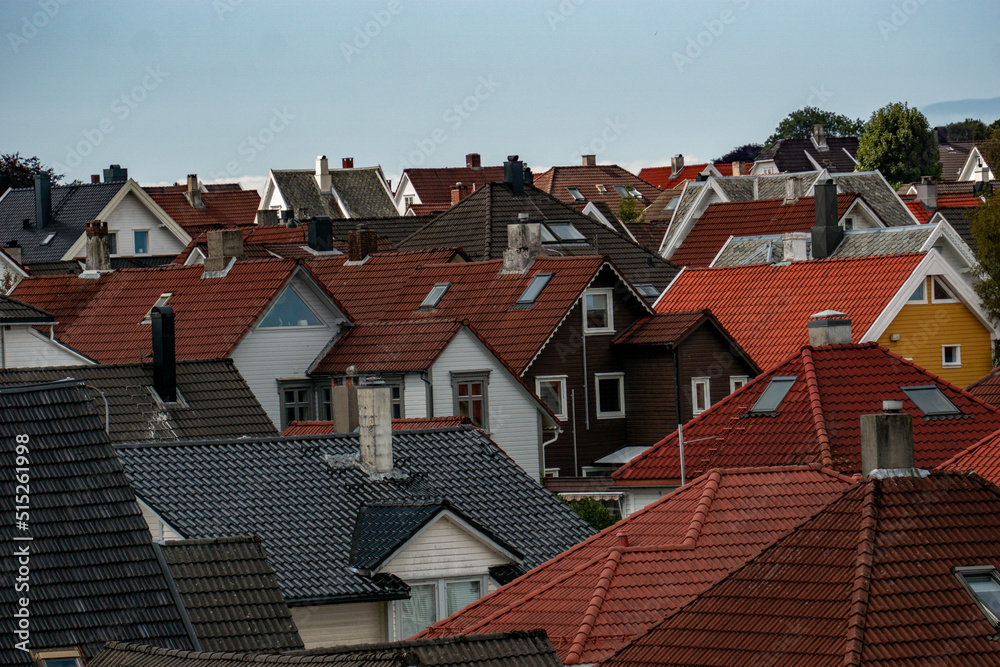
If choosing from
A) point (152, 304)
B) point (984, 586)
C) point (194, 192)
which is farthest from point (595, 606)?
point (194, 192)

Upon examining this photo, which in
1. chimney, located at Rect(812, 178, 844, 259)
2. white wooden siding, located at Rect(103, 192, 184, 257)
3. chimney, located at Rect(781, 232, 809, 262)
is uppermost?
white wooden siding, located at Rect(103, 192, 184, 257)

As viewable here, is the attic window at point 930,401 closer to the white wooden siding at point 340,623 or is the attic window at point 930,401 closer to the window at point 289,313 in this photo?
the white wooden siding at point 340,623

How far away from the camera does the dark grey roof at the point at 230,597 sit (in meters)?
18.9

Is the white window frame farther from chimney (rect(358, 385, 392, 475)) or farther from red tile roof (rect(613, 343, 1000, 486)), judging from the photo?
chimney (rect(358, 385, 392, 475))

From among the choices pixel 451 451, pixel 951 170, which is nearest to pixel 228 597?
pixel 451 451

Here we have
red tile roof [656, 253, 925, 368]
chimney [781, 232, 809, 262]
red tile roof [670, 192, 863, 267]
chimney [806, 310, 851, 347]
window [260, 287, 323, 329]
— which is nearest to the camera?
chimney [806, 310, 851, 347]

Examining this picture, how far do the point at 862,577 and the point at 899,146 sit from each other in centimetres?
7681

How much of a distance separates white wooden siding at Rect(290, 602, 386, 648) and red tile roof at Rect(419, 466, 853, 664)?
290 centimetres

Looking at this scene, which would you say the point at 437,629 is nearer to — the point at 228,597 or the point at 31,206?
the point at 228,597

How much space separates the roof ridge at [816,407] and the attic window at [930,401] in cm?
146

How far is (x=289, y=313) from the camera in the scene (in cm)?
4134

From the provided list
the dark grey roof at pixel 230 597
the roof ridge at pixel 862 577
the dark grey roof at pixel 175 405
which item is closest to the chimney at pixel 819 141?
the dark grey roof at pixel 175 405

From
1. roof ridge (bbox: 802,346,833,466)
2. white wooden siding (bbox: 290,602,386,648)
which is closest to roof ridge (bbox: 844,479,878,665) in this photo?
white wooden siding (bbox: 290,602,386,648)

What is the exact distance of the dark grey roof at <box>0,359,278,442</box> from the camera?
31641mm
